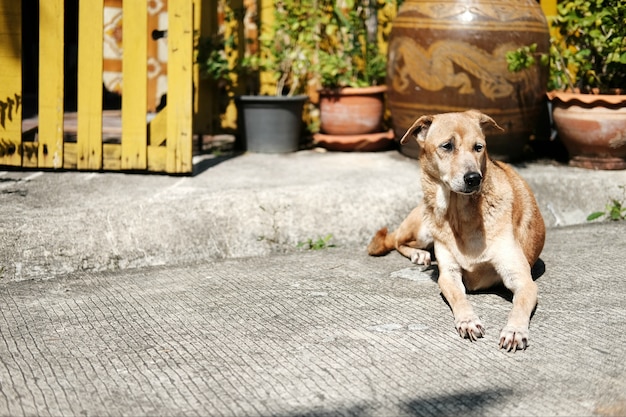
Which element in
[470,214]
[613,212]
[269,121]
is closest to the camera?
[470,214]

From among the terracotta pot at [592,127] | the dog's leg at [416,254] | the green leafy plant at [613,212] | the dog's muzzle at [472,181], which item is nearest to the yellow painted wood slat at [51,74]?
the dog's leg at [416,254]

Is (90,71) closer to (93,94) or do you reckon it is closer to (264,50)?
(93,94)

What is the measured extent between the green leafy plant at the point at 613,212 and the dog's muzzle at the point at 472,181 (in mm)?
2355

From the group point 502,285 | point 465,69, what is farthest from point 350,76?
point 502,285

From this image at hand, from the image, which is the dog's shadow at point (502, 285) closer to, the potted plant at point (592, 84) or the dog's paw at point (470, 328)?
the dog's paw at point (470, 328)

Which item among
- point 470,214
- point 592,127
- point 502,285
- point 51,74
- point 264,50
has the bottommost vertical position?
point 502,285

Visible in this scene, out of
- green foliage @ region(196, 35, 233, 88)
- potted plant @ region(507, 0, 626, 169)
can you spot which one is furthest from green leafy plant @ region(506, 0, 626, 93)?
green foliage @ region(196, 35, 233, 88)

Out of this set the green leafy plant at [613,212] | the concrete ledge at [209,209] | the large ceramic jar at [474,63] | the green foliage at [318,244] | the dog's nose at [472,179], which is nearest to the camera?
the dog's nose at [472,179]

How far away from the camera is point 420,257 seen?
5.05 m

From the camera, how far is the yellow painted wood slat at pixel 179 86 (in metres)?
5.66

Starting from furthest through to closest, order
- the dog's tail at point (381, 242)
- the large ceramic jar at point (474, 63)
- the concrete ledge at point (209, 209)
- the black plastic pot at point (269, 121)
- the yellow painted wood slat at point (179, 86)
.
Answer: the black plastic pot at point (269, 121) < the large ceramic jar at point (474, 63) < the yellow painted wood slat at point (179, 86) < the dog's tail at point (381, 242) < the concrete ledge at point (209, 209)

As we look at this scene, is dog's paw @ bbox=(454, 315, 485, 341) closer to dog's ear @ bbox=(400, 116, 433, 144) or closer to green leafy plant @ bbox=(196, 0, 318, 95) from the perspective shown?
dog's ear @ bbox=(400, 116, 433, 144)

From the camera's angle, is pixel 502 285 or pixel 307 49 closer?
pixel 502 285

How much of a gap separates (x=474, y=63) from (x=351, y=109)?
1.18 m
